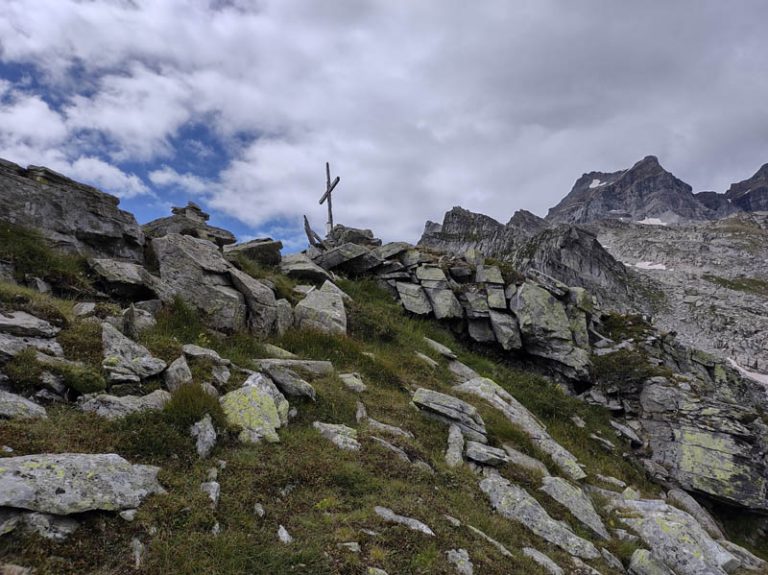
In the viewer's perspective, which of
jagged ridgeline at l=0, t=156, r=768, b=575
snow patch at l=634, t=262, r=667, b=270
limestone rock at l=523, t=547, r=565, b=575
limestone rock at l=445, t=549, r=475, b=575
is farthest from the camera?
snow patch at l=634, t=262, r=667, b=270

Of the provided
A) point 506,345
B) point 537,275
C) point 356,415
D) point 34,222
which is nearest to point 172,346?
point 356,415

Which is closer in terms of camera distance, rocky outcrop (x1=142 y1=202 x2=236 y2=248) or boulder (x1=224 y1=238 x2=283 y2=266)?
boulder (x1=224 y1=238 x2=283 y2=266)

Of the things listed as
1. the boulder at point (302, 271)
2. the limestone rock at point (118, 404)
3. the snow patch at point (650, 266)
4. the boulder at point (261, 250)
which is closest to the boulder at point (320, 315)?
the boulder at point (302, 271)

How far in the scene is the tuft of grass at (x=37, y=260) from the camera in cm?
→ 1186

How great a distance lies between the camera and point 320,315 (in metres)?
16.3

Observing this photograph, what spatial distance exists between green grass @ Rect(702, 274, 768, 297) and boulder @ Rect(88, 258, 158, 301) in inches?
5855

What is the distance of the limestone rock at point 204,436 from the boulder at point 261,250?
555 inches

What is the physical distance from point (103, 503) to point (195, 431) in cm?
222

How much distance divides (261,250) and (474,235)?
3060 inches

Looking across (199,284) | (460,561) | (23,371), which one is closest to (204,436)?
(23,371)

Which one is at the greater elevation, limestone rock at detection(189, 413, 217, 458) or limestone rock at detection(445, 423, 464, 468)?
limestone rock at detection(189, 413, 217, 458)

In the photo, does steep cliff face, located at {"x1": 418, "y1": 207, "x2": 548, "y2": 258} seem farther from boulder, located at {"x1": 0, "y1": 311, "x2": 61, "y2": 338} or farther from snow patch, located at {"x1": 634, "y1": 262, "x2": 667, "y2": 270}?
snow patch, located at {"x1": 634, "y1": 262, "x2": 667, "y2": 270}

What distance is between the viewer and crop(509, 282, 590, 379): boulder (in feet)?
67.1

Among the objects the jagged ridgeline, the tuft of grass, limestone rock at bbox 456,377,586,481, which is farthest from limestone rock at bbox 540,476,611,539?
the tuft of grass
